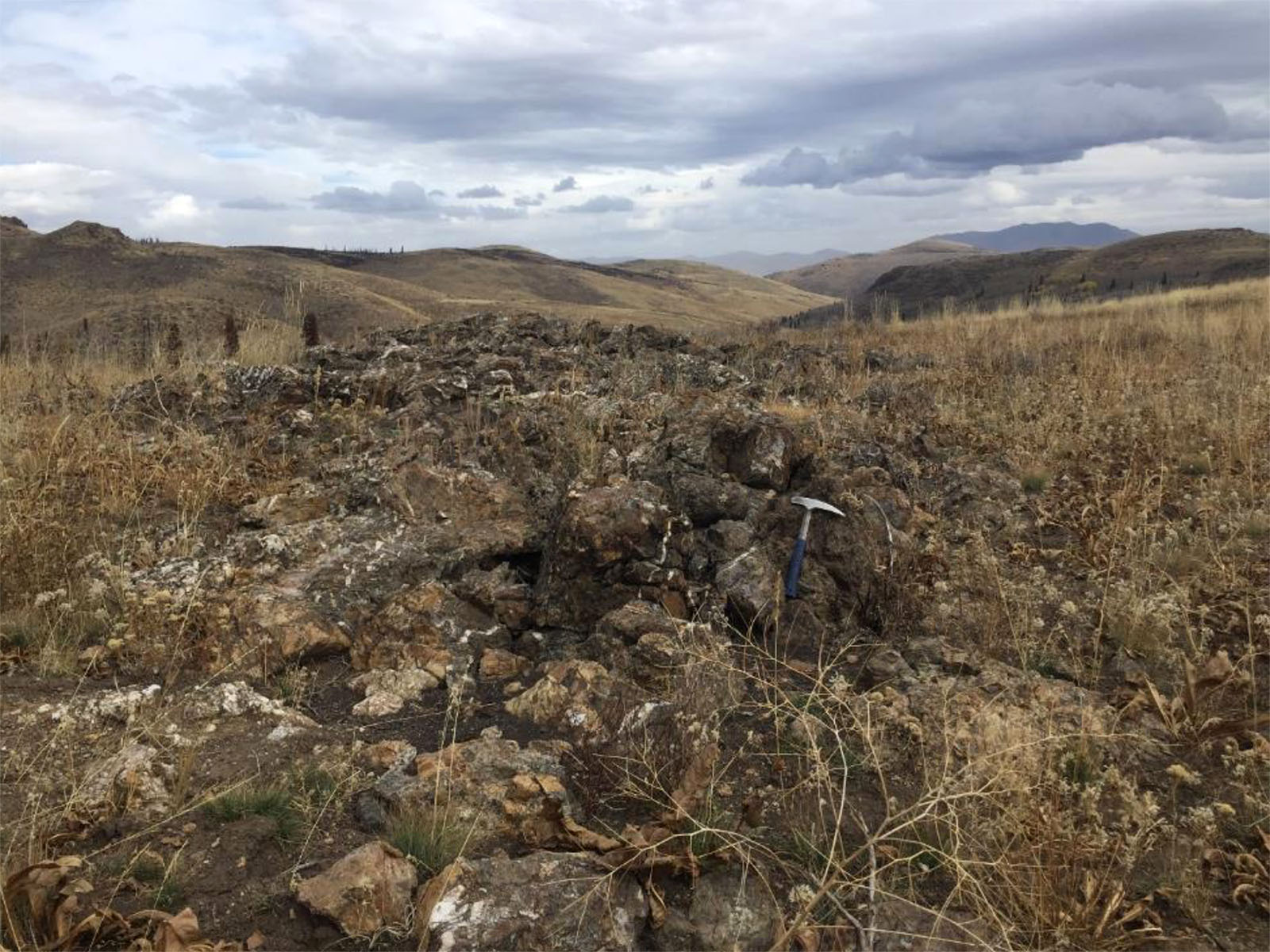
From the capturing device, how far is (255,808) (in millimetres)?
2410

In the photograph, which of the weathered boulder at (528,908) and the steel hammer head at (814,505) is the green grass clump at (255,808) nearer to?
the weathered boulder at (528,908)

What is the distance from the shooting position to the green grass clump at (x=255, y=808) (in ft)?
7.81

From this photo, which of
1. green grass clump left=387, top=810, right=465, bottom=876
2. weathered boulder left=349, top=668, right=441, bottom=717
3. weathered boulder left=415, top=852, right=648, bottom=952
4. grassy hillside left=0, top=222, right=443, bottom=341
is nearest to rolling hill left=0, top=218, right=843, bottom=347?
grassy hillside left=0, top=222, right=443, bottom=341

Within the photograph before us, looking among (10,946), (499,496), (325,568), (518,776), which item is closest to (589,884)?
(518,776)

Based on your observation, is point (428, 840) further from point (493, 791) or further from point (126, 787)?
point (126, 787)

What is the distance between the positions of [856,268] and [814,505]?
155140 mm

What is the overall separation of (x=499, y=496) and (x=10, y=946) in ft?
9.40

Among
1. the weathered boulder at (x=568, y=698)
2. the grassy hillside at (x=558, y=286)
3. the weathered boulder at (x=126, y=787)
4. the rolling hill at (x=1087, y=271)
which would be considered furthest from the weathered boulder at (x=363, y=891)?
the grassy hillside at (x=558, y=286)

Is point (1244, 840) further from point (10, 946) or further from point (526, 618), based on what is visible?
point (10, 946)

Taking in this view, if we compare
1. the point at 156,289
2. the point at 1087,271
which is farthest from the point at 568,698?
the point at 1087,271

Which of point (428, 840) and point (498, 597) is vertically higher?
point (498, 597)

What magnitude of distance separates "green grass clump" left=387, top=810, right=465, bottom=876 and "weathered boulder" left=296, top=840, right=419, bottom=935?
7 centimetres

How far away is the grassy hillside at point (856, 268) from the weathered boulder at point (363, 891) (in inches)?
4871

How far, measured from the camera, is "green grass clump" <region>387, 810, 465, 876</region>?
2.20 m
